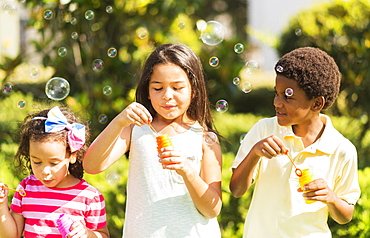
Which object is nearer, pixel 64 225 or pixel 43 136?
pixel 64 225

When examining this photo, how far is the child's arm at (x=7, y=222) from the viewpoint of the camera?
220cm

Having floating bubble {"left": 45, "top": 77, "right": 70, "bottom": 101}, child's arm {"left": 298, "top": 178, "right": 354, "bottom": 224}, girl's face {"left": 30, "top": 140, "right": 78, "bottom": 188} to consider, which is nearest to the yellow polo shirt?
child's arm {"left": 298, "top": 178, "right": 354, "bottom": 224}

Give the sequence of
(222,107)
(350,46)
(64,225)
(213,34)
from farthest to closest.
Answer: (350,46) < (213,34) < (222,107) < (64,225)

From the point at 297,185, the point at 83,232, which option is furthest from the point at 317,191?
the point at 83,232

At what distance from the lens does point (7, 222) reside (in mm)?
2229

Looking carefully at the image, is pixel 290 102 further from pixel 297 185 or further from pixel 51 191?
pixel 51 191

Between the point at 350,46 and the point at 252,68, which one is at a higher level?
the point at 350,46

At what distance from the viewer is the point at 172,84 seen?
227 cm

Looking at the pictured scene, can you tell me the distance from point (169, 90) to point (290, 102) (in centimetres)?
52

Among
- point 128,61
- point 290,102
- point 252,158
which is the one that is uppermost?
point 128,61

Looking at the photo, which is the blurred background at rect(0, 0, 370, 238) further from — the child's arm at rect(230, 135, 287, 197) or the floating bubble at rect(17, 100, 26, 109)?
the child's arm at rect(230, 135, 287, 197)

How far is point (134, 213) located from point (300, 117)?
823 millimetres

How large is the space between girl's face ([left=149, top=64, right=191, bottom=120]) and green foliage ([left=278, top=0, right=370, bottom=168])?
3048 millimetres

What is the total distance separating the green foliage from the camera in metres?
5.98
